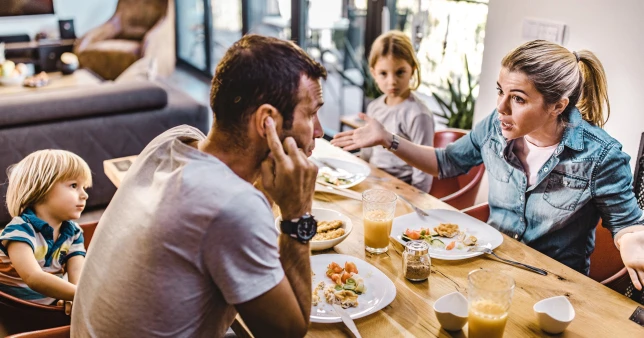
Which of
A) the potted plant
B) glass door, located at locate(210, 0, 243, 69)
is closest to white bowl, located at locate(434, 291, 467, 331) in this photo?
the potted plant

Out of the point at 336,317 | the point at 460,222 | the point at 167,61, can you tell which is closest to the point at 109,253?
the point at 336,317

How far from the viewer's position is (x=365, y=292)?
1.42 m

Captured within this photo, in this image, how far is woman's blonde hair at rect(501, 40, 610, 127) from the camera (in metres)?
1.71

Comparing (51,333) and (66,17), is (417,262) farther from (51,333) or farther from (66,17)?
(66,17)

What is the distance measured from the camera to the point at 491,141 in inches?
78.8

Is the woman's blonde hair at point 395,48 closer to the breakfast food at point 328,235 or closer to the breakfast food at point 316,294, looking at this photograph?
the breakfast food at point 328,235

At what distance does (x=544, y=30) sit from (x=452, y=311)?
6.07 ft

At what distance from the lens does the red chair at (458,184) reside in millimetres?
2506

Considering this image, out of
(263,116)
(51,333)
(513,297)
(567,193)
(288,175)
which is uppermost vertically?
(263,116)

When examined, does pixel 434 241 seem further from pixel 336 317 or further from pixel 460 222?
pixel 336 317

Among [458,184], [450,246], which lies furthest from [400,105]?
[450,246]

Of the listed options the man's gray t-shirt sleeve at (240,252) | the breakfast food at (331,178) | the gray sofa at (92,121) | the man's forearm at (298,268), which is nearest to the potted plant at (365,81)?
the gray sofa at (92,121)

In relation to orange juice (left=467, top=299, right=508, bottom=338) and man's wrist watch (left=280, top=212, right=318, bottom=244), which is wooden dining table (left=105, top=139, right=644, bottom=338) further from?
man's wrist watch (left=280, top=212, right=318, bottom=244)

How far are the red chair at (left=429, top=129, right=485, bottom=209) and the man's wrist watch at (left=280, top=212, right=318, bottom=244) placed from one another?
1.37 m
